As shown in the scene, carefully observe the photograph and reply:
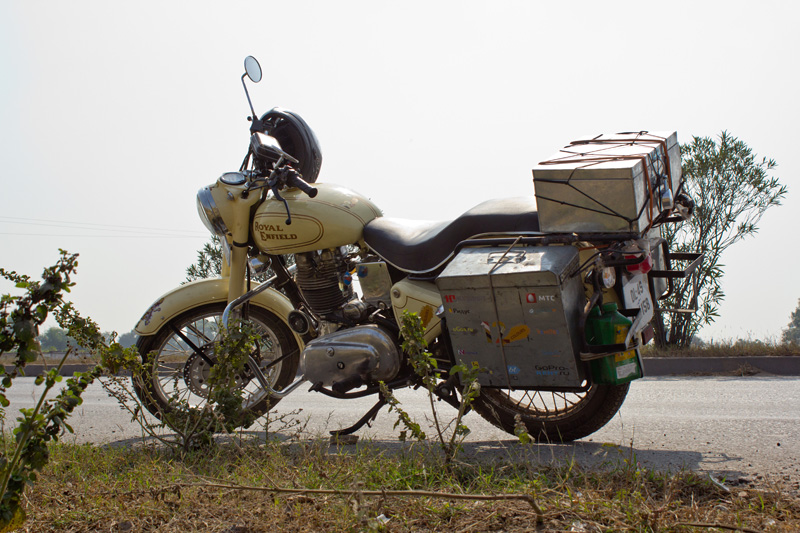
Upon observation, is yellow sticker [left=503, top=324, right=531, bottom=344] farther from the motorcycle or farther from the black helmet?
the black helmet

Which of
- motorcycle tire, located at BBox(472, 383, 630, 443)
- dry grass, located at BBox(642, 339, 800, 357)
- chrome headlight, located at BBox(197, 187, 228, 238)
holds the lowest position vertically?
dry grass, located at BBox(642, 339, 800, 357)

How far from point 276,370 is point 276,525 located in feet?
8.68

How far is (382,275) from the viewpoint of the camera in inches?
182

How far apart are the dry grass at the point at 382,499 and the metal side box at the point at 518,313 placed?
1.72 ft

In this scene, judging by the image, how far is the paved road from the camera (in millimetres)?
3592

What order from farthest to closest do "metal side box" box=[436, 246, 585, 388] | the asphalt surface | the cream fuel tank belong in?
1. the asphalt surface
2. the cream fuel tank
3. "metal side box" box=[436, 246, 585, 388]

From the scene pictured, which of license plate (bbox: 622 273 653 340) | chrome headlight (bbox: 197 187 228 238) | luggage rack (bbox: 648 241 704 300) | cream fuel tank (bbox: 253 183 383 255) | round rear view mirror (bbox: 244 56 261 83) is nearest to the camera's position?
license plate (bbox: 622 273 653 340)

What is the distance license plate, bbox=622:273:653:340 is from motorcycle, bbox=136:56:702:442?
0.01 meters

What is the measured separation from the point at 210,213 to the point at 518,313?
2.45 meters

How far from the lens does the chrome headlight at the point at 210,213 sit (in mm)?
5081

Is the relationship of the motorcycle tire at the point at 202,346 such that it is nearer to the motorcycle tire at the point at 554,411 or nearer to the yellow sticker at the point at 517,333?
the motorcycle tire at the point at 554,411

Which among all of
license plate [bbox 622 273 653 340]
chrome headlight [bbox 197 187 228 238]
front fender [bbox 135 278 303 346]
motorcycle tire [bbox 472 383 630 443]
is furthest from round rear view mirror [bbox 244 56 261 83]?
license plate [bbox 622 273 653 340]

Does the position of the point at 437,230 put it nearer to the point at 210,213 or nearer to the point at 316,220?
the point at 316,220

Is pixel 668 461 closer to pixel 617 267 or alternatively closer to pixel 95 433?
pixel 617 267
